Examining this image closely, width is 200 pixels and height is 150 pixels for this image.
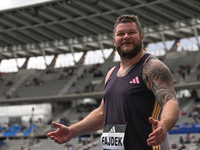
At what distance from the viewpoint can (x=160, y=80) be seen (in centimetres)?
255

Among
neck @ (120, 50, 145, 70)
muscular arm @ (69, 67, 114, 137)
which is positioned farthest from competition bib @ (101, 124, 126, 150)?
neck @ (120, 50, 145, 70)

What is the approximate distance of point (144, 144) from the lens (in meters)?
2.57

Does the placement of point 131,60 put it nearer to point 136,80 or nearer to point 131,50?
point 131,50

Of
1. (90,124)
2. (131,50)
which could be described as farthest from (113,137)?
(131,50)

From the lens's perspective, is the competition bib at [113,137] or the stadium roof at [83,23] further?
the stadium roof at [83,23]

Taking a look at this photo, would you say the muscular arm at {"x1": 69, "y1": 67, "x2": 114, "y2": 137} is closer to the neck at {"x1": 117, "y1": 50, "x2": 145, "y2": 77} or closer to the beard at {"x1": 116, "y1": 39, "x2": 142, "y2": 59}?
the neck at {"x1": 117, "y1": 50, "x2": 145, "y2": 77}

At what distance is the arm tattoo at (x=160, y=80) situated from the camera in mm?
2506

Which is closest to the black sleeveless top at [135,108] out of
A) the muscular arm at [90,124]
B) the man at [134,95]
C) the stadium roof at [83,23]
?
the man at [134,95]

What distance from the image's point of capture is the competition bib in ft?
8.72

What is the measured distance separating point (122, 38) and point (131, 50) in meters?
0.12

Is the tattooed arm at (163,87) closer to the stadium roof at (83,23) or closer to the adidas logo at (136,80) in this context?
the adidas logo at (136,80)

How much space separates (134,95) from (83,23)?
110 ft

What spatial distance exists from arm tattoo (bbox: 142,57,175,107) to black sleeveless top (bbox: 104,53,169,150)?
66 mm

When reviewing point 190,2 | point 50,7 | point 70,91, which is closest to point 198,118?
point 190,2
